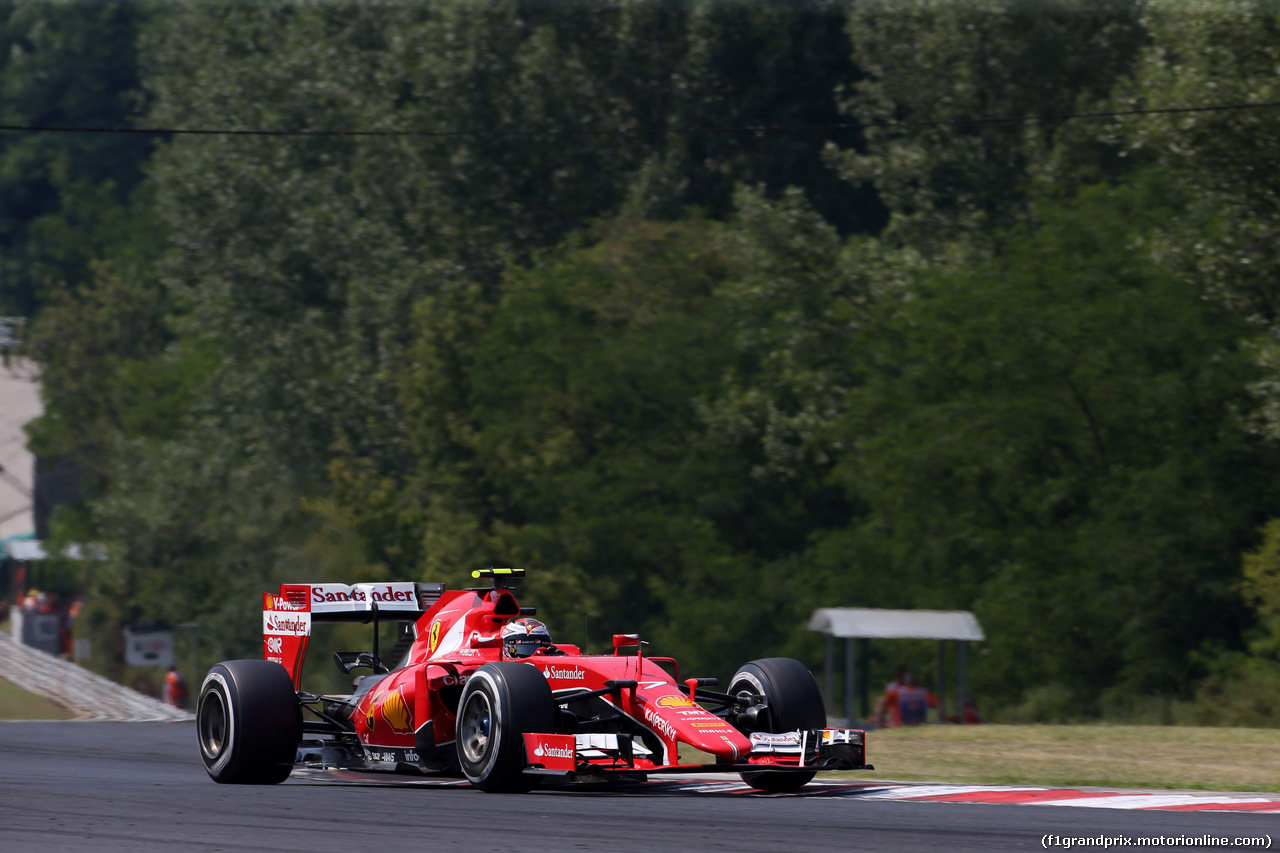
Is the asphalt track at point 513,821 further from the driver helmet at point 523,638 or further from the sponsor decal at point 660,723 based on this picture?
the driver helmet at point 523,638

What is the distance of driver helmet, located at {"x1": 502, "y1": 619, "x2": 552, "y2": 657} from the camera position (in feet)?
43.6

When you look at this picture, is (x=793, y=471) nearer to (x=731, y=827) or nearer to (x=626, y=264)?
(x=626, y=264)

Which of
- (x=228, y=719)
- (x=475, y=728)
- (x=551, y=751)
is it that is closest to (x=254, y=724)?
(x=228, y=719)

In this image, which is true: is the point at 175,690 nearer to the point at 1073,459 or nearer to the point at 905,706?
the point at 905,706

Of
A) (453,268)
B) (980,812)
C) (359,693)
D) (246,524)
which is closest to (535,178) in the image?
(453,268)

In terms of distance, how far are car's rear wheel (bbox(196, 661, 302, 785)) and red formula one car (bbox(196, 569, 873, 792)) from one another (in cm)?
1

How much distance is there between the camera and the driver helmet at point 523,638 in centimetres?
1330

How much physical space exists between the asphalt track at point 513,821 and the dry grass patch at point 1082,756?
280 centimetres

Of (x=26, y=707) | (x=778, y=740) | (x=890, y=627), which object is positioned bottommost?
(x=26, y=707)

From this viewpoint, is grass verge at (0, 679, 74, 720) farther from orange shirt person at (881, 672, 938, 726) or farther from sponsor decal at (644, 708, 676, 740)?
sponsor decal at (644, 708, 676, 740)

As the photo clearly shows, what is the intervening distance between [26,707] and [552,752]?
18264 mm

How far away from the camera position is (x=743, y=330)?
125 ft

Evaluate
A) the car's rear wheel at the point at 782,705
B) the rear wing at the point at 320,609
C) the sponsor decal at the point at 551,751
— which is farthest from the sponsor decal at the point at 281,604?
the car's rear wheel at the point at 782,705

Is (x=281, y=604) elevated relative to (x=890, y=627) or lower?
elevated
